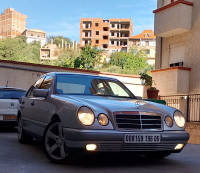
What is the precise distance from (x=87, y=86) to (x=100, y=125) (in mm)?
1506

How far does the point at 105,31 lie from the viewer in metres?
105

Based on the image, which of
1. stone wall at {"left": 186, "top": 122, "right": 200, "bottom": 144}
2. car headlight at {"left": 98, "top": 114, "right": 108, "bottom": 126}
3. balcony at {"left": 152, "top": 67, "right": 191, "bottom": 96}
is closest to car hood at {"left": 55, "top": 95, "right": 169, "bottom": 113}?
car headlight at {"left": 98, "top": 114, "right": 108, "bottom": 126}

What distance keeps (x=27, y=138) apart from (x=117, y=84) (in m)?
2.25

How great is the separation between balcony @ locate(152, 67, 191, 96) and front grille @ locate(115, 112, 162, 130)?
405 inches

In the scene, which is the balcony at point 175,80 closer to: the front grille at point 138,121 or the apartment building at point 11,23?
the front grille at point 138,121

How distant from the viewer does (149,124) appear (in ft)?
16.3

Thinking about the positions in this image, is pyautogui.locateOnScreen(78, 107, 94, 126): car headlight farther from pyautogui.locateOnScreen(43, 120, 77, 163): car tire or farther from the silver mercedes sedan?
pyautogui.locateOnScreen(43, 120, 77, 163): car tire

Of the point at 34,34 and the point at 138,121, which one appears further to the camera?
Answer: the point at 34,34

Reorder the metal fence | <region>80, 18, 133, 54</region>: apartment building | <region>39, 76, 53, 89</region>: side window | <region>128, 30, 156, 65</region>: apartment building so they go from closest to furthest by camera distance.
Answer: <region>39, 76, 53, 89</region>: side window
the metal fence
<region>128, 30, 156, 65</region>: apartment building
<region>80, 18, 133, 54</region>: apartment building

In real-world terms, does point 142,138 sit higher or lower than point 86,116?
lower

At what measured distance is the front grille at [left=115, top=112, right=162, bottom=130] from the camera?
479cm

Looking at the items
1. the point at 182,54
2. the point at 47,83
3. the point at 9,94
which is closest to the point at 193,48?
the point at 182,54

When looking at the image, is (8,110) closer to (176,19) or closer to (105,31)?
(176,19)

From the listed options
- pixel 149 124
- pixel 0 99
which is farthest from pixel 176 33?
pixel 149 124
